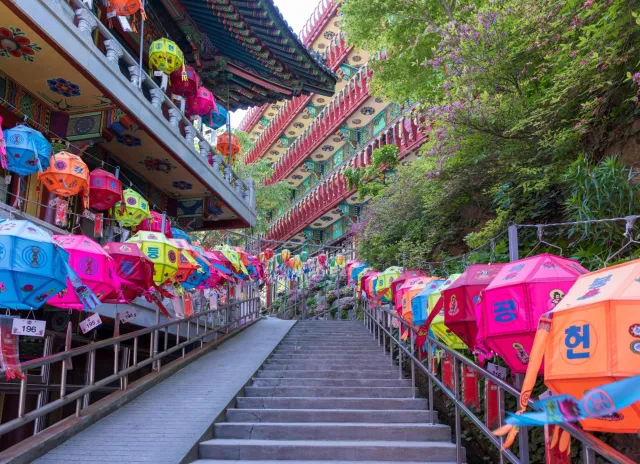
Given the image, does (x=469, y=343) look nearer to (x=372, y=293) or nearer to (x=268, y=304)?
(x=372, y=293)

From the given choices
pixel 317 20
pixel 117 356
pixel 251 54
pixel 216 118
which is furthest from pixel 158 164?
pixel 317 20

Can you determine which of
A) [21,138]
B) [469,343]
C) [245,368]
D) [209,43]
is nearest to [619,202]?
[469,343]

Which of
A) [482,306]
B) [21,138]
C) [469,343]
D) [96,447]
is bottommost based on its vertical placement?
[96,447]

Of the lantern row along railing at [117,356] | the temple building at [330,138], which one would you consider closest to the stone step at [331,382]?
the lantern row along railing at [117,356]

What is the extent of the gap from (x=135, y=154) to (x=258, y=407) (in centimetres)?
590

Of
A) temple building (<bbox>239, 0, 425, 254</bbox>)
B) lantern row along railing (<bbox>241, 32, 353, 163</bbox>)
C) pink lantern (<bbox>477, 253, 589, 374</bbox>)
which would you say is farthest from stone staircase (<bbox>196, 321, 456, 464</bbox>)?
lantern row along railing (<bbox>241, 32, 353, 163</bbox>)

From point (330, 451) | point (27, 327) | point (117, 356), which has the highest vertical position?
point (27, 327)

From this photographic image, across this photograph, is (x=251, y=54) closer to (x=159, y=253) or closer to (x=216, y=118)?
(x=216, y=118)

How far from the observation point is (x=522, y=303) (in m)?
3.42

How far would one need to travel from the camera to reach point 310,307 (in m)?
24.6

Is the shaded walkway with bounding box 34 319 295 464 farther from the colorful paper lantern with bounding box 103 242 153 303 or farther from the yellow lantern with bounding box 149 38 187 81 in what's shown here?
the yellow lantern with bounding box 149 38 187 81

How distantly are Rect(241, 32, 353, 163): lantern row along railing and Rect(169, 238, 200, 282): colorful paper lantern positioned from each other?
681 inches

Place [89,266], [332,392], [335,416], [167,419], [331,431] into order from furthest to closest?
1. [332,392]
2. [335,416]
3. [167,419]
4. [331,431]
5. [89,266]

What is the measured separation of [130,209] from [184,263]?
1.92m
